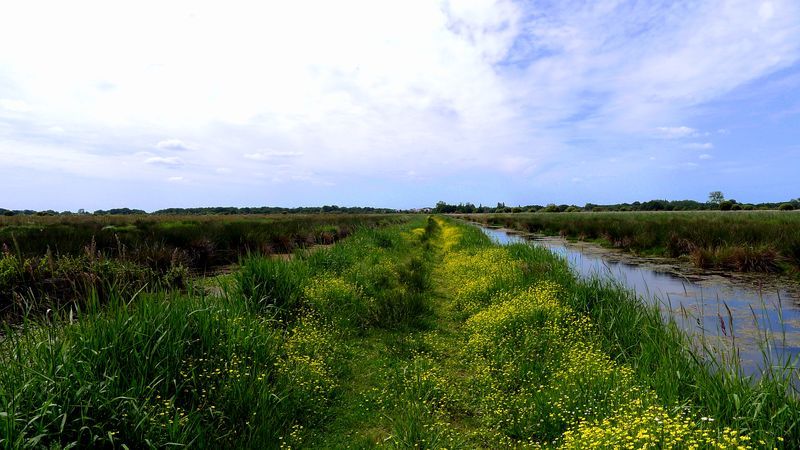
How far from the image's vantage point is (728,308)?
4.88m

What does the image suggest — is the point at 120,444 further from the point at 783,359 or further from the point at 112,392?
the point at 783,359

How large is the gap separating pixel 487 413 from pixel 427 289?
630cm

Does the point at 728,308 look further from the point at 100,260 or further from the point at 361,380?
the point at 100,260

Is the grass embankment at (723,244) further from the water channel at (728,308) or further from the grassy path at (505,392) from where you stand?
the grassy path at (505,392)

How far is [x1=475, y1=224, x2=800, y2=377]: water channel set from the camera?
236 inches

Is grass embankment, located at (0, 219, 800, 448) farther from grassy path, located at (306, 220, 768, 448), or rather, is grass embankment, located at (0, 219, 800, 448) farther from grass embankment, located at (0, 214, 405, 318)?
grass embankment, located at (0, 214, 405, 318)

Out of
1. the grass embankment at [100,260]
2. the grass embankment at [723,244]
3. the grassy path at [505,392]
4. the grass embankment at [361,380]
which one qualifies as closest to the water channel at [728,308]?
the grass embankment at [361,380]

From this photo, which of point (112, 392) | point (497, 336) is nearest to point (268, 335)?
point (112, 392)

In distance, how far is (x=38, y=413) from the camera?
290 centimetres

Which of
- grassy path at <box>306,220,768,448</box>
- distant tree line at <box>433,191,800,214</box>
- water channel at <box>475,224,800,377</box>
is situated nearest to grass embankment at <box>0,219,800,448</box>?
grassy path at <box>306,220,768,448</box>

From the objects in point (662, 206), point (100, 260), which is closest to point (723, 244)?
point (100, 260)

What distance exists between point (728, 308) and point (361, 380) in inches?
187

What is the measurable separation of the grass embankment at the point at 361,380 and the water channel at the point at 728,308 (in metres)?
0.94

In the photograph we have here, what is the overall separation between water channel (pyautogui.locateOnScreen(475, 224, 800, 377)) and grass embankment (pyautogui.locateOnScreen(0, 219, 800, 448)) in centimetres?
94
